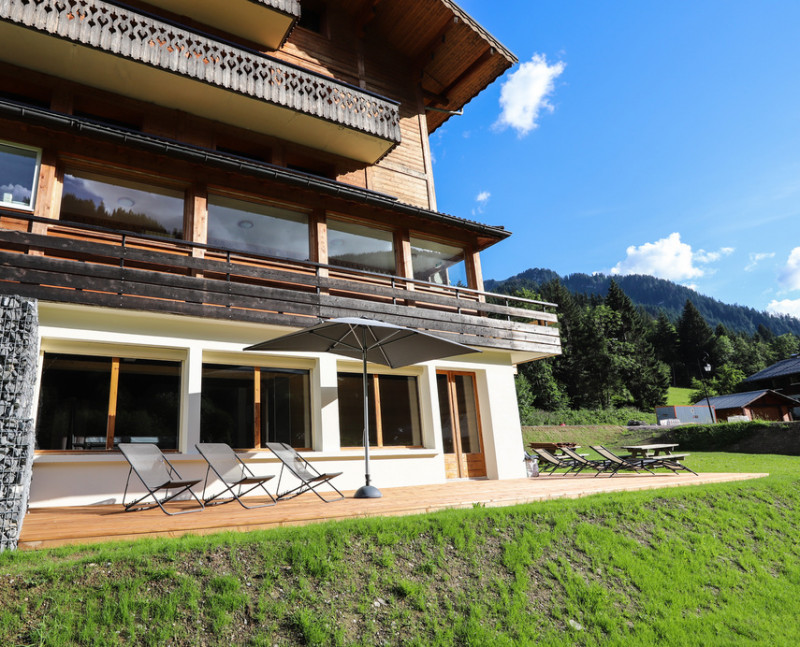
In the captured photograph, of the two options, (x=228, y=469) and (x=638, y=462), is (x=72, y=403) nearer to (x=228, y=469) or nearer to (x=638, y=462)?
(x=228, y=469)

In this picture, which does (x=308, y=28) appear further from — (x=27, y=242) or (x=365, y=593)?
(x=365, y=593)

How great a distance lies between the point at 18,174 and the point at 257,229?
12.7 feet

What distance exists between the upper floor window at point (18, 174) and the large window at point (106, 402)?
2525mm

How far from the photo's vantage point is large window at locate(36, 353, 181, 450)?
7719 millimetres

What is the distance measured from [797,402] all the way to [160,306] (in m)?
54.9

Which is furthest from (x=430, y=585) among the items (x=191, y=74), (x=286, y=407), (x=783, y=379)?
(x=783, y=379)

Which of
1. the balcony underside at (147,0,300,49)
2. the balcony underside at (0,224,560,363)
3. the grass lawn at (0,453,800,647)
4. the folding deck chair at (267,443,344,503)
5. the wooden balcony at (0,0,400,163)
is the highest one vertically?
the balcony underside at (147,0,300,49)

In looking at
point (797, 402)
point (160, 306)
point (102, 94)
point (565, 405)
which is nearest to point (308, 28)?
point (102, 94)

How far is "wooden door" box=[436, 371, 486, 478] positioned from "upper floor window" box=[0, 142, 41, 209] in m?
8.29

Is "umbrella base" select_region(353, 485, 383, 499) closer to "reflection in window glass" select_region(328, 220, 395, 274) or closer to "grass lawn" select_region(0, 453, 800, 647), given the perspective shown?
"grass lawn" select_region(0, 453, 800, 647)

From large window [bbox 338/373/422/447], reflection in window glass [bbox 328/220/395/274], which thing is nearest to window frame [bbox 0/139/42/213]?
reflection in window glass [bbox 328/220/395/274]

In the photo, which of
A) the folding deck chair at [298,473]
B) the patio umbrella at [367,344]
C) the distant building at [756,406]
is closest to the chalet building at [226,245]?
the folding deck chair at [298,473]

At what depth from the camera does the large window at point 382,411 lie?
34.1ft

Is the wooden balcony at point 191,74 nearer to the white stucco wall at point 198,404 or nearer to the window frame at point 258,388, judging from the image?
the white stucco wall at point 198,404
